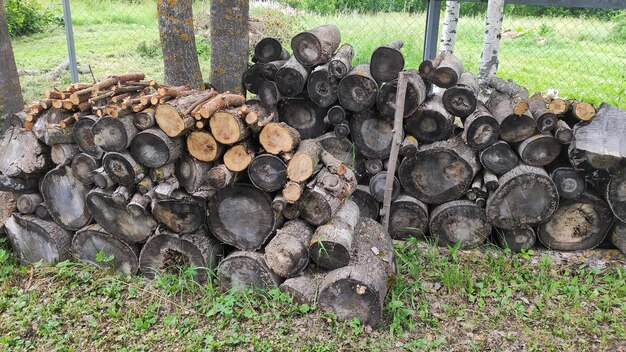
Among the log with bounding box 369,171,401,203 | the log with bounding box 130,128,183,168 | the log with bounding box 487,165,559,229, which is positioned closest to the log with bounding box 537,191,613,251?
the log with bounding box 487,165,559,229

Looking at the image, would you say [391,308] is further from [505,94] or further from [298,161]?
[505,94]

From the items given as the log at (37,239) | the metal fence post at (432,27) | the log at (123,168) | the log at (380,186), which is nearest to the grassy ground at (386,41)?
the metal fence post at (432,27)

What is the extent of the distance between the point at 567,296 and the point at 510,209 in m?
0.80

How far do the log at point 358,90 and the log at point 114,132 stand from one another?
1.79 metres

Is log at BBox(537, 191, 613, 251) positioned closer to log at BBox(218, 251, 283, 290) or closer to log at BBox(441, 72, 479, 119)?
log at BBox(441, 72, 479, 119)

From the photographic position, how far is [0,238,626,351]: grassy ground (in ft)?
10.8

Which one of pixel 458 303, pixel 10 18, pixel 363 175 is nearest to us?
pixel 458 303

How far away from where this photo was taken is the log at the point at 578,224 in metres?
4.16

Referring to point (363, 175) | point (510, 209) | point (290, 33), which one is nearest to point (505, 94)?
point (510, 209)

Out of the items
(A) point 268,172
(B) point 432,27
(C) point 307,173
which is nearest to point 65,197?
(A) point 268,172

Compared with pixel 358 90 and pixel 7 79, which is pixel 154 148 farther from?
pixel 7 79

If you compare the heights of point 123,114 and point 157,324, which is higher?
point 123,114

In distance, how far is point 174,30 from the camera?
490cm

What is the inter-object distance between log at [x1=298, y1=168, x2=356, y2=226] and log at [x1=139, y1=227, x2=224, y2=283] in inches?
31.3
